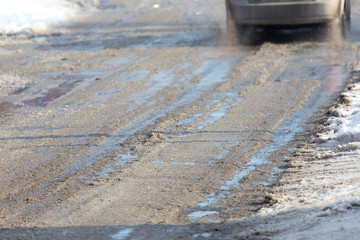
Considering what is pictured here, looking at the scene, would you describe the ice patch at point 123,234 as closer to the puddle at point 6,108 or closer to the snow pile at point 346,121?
the snow pile at point 346,121

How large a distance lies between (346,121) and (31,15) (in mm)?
14541

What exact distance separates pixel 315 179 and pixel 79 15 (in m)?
16.9

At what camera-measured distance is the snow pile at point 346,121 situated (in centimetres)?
527

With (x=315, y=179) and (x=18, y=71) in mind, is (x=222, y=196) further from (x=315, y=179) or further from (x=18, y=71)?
(x=18, y=71)

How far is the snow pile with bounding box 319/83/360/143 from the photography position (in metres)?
5.27

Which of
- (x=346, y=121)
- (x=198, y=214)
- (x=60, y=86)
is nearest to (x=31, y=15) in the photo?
(x=60, y=86)

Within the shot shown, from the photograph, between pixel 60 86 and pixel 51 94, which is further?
pixel 60 86

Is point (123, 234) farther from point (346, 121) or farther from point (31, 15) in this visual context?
point (31, 15)

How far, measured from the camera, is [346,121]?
5.78 meters

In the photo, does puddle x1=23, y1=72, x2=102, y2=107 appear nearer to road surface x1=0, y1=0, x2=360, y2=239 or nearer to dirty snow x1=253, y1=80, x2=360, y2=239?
road surface x1=0, y1=0, x2=360, y2=239

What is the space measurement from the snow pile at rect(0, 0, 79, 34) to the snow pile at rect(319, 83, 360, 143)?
35.9 ft

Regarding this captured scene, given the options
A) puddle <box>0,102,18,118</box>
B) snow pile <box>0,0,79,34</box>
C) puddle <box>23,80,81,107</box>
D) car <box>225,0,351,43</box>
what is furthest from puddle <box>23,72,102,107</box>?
snow pile <box>0,0,79,34</box>

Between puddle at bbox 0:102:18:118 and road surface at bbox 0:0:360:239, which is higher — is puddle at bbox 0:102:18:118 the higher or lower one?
the higher one

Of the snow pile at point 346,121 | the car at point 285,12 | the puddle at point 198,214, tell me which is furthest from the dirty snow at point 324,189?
the car at point 285,12
